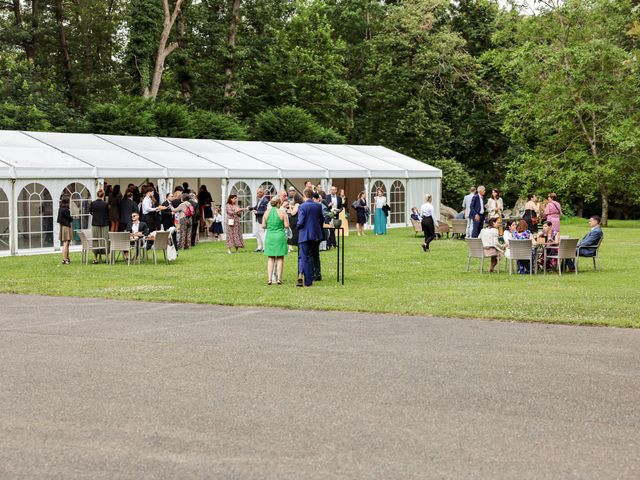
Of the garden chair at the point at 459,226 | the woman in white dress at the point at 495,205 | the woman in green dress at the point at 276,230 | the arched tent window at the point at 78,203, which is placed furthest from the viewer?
the garden chair at the point at 459,226

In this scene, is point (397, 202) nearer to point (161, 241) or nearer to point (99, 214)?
point (99, 214)

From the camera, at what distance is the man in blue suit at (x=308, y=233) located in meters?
17.1

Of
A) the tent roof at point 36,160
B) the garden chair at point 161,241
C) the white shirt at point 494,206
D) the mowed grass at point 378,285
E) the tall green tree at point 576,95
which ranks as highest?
the tall green tree at point 576,95

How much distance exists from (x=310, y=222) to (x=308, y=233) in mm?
194

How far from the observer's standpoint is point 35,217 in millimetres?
26922

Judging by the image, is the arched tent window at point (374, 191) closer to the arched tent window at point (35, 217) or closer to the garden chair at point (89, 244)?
the arched tent window at point (35, 217)

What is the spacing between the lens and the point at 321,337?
10945 mm

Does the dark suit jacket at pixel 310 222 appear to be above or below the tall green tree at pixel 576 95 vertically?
below

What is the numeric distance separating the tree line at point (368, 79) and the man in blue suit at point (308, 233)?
2537cm

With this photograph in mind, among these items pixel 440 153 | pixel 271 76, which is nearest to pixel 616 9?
pixel 440 153

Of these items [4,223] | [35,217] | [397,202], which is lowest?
[4,223]

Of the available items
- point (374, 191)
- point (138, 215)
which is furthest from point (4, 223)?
point (374, 191)

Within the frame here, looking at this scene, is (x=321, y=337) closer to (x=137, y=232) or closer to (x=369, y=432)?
(x=369, y=432)

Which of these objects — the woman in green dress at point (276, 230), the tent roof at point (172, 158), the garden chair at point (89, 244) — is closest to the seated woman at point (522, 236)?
the woman in green dress at point (276, 230)
